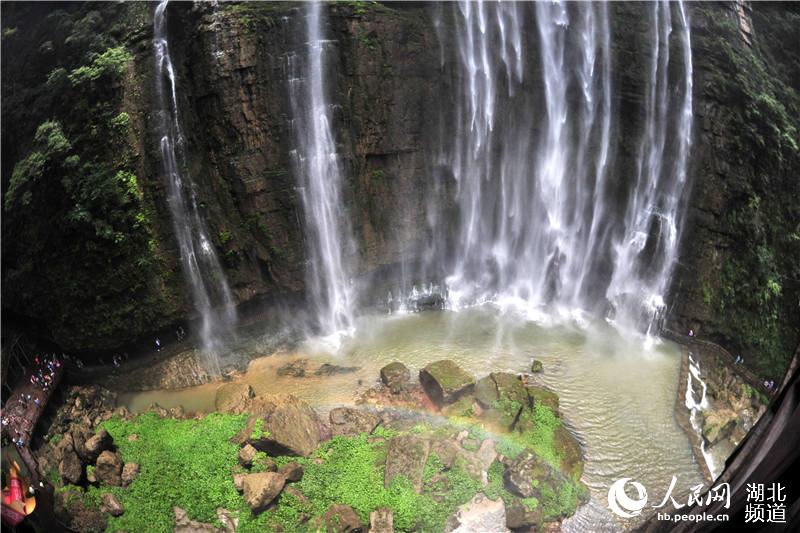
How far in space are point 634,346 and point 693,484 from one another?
500 cm

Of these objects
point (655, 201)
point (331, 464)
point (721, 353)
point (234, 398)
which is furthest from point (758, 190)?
point (234, 398)

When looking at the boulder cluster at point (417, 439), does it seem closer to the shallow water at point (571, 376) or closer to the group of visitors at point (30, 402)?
the shallow water at point (571, 376)

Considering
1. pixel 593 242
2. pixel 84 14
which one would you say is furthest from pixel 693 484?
pixel 84 14

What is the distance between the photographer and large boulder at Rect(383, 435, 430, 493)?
1099cm

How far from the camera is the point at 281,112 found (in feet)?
51.2

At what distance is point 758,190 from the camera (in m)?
15.3

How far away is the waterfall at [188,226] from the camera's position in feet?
47.9

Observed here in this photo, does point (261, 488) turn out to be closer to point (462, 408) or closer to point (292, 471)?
point (292, 471)

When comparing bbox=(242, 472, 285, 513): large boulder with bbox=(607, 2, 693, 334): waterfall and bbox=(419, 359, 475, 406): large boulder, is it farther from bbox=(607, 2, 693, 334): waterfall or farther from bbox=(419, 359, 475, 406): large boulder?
bbox=(607, 2, 693, 334): waterfall

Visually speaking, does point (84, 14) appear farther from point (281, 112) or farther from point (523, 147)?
point (523, 147)

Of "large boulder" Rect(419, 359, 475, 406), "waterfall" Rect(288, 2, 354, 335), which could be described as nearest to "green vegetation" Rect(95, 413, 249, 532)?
"large boulder" Rect(419, 359, 475, 406)

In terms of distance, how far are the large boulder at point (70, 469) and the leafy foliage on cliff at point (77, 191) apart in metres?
4.08

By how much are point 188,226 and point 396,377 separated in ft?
24.5

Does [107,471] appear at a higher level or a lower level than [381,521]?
higher
